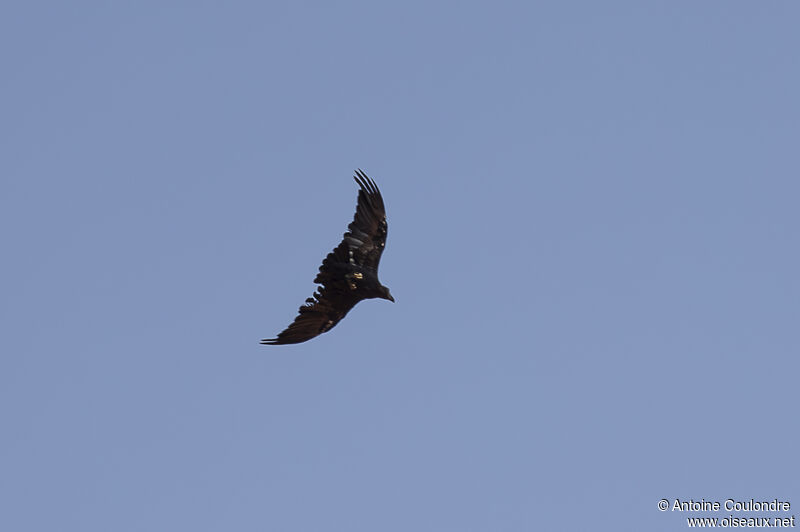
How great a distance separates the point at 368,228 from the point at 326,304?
2938 millimetres

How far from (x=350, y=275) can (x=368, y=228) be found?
1.81m

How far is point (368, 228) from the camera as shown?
48062 mm

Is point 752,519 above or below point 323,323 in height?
below

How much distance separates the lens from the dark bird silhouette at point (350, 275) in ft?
156

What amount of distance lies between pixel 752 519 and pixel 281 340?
16.8 m

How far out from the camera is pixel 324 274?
47469mm

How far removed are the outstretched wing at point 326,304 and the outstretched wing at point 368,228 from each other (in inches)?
18.1

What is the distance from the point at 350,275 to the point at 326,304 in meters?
1.31

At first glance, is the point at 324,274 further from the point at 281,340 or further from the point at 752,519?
the point at 752,519

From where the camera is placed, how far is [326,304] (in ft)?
157

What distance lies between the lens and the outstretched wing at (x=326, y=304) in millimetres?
47469

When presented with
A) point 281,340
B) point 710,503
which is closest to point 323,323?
point 281,340

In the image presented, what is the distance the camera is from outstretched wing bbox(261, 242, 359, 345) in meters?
47.5

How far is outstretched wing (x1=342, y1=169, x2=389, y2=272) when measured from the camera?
47.8 meters
